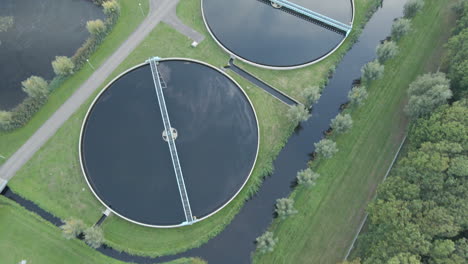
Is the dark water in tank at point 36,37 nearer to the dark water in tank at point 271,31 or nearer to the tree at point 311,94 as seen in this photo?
the dark water in tank at point 271,31

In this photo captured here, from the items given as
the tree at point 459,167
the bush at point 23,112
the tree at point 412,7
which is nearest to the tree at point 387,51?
the tree at point 412,7

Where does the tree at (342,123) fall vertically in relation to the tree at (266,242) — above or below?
above

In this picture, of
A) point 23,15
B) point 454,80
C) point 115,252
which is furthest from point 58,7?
point 454,80

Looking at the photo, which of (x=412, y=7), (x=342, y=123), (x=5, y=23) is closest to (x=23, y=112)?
(x=5, y=23)

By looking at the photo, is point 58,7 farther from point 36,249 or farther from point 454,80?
point 454,80

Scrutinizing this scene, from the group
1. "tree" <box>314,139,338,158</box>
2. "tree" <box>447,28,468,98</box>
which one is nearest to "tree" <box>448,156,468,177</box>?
"tree" <box>447,28,468,98</box>
